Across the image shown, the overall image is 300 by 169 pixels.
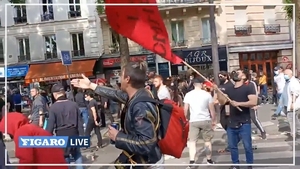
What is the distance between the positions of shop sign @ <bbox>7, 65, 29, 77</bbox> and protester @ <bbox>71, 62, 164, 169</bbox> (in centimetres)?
161

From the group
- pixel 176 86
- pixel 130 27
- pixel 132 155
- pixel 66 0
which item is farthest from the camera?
pixel 176 86

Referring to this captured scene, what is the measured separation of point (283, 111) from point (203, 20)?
6.09 meters

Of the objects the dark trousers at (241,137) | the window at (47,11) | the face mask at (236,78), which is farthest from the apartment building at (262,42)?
the window at (47,11)

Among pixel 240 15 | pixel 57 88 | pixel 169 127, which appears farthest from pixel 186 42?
pixel 169 127

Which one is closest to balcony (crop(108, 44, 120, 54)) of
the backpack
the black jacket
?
the backpack

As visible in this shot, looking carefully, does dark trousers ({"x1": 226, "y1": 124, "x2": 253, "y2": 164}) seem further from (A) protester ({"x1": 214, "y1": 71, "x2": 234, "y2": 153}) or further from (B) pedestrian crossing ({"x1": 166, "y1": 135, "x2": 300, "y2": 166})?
(B) pedestrian crossing ({"x1": 166, "y1": 135, "x2": 300, "y2": 166})

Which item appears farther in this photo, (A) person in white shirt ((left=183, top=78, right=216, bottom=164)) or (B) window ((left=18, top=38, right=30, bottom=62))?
(A) person in white shirt ((left=183, top=78, right=216, bottom=164))

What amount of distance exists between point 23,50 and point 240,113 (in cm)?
328

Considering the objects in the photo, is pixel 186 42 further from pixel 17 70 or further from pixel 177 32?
pixel 17 70

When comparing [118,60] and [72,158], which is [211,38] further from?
[72,158]

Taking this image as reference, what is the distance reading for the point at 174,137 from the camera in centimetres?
356

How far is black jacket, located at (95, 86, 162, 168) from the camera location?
3.27 m

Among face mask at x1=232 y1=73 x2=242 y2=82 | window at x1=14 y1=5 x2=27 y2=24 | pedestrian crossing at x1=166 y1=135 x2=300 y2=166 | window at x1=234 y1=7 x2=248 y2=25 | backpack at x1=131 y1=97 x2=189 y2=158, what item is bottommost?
pedestrian crossing at x1=166 y1=135 x2=300 y2=166

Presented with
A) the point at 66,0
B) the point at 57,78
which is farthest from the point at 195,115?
the point at 66,0
